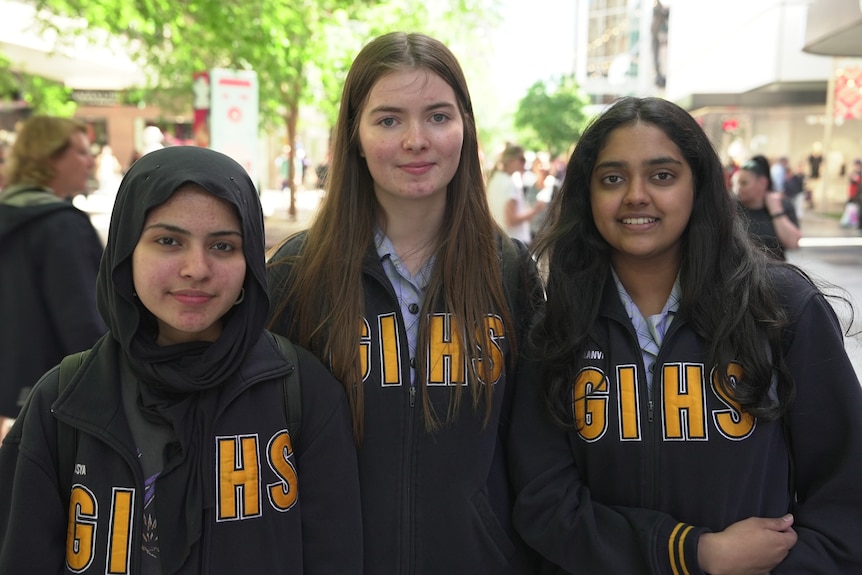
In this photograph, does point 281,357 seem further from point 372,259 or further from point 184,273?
point 372,259

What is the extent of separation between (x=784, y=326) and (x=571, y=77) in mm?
52189

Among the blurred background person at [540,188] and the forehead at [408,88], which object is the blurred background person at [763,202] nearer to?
the blurred background person at [540,188]

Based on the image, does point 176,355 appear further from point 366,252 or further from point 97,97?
point 97,97

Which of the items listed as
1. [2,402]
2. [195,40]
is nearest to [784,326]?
[2,402]

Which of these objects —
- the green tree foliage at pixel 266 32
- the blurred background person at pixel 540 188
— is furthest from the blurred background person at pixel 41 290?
the green tree foliage at pixel 266 32

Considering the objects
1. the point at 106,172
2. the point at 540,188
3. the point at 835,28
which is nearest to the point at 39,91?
the point at 106,172

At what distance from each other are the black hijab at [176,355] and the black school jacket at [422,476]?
1.55ft

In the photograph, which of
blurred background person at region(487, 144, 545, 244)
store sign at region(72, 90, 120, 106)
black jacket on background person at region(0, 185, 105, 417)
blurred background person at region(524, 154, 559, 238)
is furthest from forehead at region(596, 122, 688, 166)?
store sign at region(72, 90, 120, 106)

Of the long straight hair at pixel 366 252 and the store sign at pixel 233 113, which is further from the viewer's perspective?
the store sign at pixel 233 113

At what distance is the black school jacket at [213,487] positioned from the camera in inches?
69.5

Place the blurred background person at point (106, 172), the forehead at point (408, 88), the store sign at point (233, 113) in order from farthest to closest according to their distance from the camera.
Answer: the blurred background person at point (106, 172), the store sign at point (233, 113), the forehead at point (408, 88)

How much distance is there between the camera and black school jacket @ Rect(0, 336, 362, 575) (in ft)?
5.79

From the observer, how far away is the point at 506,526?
2273 mm

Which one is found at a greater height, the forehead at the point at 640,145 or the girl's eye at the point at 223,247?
the forehead at the point at 640,145
